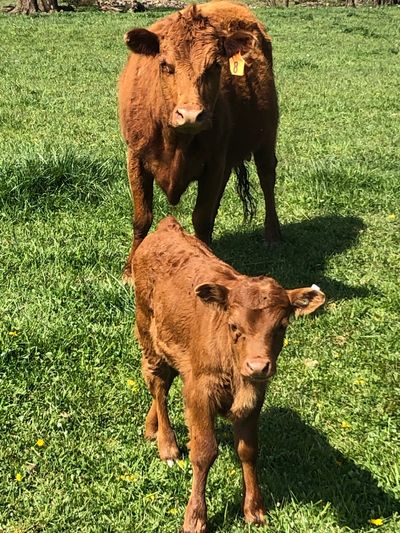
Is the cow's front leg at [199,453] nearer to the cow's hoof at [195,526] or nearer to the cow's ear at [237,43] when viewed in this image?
the cow's hoof at [195,526]

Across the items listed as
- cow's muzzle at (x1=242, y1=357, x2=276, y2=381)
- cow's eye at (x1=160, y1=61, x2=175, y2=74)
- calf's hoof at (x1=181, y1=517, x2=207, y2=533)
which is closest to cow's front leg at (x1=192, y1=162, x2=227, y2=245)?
cow's eye at (x1=160, y1=61, x2=175, y2=74)

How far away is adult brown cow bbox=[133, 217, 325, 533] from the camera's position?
2.77 meters

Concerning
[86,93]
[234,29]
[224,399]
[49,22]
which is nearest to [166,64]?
[234,29]

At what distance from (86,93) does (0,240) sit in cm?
759

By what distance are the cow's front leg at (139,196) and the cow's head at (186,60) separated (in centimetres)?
78

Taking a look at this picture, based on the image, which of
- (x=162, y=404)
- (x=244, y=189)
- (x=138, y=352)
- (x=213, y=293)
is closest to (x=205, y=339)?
(x=213, y=293)

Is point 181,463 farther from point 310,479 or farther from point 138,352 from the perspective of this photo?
point 138,352

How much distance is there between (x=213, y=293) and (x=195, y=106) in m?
1.78

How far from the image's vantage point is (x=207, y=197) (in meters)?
5.49

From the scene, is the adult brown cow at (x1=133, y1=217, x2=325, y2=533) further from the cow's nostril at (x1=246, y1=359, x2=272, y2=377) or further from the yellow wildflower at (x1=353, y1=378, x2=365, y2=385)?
the yellow wildflower at (x1=353, y1=378, x2=365, y2=385)

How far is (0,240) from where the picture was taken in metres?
6.02

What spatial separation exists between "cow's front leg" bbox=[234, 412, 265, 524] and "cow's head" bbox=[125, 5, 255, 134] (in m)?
1.94

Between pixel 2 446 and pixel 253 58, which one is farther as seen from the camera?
pixel 253 58

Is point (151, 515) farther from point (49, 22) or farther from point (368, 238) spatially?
point (49, 22)
